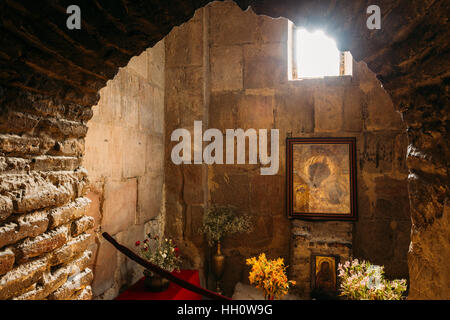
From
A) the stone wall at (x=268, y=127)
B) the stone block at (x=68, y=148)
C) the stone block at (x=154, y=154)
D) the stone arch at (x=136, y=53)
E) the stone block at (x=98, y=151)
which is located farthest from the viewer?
the stone wall at (x=268, y=127)

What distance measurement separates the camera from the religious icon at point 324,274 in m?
3.37

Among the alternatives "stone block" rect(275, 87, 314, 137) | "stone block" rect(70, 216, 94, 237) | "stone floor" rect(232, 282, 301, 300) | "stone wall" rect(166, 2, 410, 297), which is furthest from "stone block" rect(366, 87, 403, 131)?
"stone block" rect(70, 216, 94, 237)

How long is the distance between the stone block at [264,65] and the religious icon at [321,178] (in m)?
0.86

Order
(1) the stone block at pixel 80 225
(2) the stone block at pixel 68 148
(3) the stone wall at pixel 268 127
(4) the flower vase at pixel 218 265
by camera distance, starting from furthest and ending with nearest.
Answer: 1. (4) the flower vase at pixel 218 265
2. (3) the stone wall at pixel 268 127
3. (1) the stone block at pixel 80 225
4. (2) the stone block at pixel 68 148

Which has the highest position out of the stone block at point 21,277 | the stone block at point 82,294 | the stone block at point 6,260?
the stone block at point 6,260

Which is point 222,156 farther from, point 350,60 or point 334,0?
point 334,0

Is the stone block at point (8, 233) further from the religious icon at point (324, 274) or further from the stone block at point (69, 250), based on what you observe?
the religious icon at point (324, 274)

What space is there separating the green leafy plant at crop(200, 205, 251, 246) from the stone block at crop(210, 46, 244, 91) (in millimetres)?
1732

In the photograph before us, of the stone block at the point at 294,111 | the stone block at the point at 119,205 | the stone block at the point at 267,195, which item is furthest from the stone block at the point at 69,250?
the stone block at the point at 294,111

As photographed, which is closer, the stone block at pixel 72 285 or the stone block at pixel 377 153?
the stone block at pixel 72 285

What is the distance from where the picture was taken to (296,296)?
346 cm

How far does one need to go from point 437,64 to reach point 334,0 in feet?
1.72

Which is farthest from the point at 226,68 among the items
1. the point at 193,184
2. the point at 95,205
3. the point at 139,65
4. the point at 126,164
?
the point at 95,205
